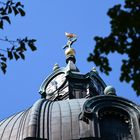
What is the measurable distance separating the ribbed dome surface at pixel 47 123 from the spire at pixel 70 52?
9.94 meters

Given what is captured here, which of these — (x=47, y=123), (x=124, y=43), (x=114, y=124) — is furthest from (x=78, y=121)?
(x=124, y=43)

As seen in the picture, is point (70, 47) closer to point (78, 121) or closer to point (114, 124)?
point (114, 124)

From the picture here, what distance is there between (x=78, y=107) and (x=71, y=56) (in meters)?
12.1

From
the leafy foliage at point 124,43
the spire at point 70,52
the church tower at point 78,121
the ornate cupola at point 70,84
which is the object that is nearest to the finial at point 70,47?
the spire at point 70,52

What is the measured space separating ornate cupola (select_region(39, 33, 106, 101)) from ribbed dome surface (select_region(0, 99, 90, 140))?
661 cm

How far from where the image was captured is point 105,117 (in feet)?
84.6

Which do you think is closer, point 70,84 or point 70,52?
point 70,84

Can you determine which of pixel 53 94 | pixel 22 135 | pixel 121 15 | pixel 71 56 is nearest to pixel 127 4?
pixel 121 15

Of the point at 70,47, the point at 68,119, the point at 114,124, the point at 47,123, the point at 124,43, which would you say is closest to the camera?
the point at 124,43

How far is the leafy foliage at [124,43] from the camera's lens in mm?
5848

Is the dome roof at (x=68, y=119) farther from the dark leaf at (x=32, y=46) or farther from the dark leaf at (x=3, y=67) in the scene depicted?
the dark leaf at (x=32, y=46)

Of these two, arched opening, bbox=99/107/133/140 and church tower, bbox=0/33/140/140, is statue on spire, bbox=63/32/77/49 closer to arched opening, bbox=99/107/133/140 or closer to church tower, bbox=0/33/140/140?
church tower, bbox=0/33/140/140

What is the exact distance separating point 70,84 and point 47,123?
10358mm

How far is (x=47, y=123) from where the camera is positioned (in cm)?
2420
